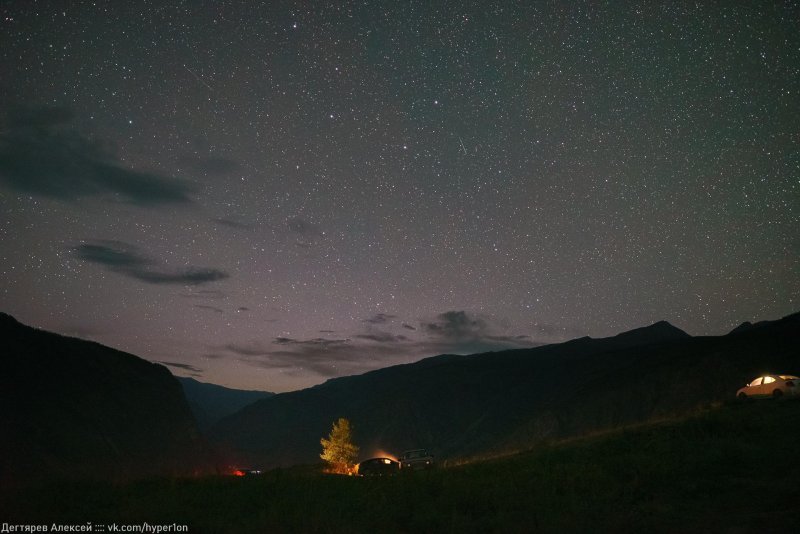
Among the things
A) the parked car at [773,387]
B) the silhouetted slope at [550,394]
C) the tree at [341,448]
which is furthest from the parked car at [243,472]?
the silhouetted slope at [550,394]

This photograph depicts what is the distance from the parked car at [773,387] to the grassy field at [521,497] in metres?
8.98

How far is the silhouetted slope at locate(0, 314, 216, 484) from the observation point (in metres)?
55.8

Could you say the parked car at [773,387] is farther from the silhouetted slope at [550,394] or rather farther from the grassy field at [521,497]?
the silhouetted slope at [550,394]

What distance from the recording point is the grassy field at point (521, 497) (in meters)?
9.29

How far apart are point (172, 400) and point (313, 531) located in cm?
9821

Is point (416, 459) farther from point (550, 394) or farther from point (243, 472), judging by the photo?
point (550, 394)

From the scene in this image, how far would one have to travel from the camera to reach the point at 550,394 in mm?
138625

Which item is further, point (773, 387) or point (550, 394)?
point (550, 394)

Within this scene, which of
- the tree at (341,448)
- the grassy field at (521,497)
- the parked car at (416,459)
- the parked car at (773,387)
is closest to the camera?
the grassy field at (521,497)

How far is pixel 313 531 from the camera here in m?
8.91

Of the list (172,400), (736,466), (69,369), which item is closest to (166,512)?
(736,466)

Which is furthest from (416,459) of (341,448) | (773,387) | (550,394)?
(550,394)

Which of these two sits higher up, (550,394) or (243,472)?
(243,472)

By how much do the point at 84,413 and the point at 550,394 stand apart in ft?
373
